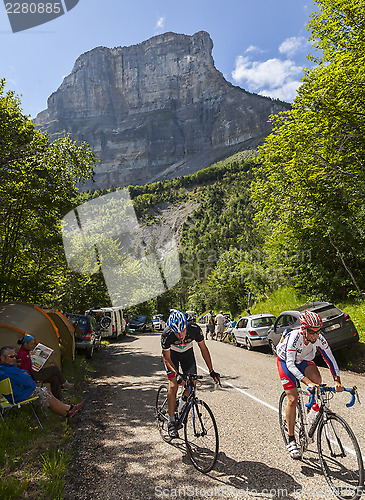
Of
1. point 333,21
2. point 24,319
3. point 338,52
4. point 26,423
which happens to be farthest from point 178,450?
point 333,21

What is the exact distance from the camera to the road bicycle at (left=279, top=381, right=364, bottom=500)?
10.0 ft

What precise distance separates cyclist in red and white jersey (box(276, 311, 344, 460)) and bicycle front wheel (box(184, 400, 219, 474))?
3.14 feet

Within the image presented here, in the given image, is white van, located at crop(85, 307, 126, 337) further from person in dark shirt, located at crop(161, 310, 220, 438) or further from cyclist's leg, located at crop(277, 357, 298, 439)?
cyclist's leg, located at crop(277, 357, 298, 439)

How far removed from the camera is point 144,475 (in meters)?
3.77

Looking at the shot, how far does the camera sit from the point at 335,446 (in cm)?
341

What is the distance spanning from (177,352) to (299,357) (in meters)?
1.75

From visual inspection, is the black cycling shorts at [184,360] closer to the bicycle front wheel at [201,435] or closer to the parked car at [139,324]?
the bicycle front wheel at [201,435]

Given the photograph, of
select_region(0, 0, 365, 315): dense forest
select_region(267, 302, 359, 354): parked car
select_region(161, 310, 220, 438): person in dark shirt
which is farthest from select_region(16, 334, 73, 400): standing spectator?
select_region(267, 302, 359, 354): parked car

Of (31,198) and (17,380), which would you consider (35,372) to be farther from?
(31,198)

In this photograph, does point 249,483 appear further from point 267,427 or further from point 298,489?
point 267,427

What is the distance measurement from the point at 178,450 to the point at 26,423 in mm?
2772

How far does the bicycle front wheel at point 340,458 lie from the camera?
119 inches

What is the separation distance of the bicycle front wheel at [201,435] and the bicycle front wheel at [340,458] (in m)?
1.23

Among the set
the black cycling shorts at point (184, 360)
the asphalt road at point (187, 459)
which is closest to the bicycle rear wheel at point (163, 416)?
the asphalt road at point (187, 459)
